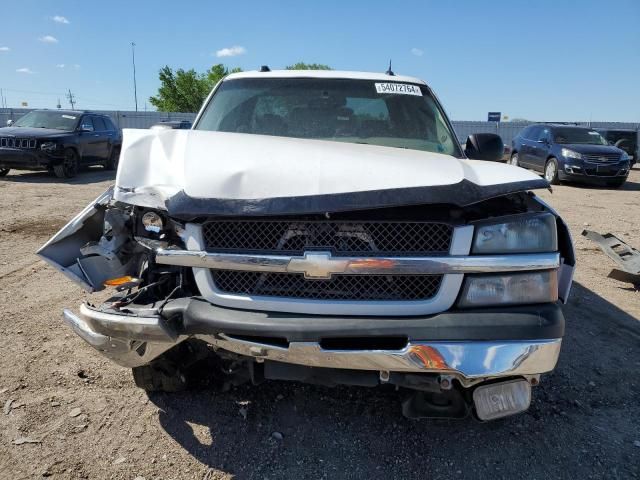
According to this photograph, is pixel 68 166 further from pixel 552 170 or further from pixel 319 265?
pixel 552 170

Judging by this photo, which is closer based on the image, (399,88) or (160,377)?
(160,377)

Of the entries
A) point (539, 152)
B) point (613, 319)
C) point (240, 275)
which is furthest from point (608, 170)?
point (240, 275)

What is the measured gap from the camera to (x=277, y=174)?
2.13 m

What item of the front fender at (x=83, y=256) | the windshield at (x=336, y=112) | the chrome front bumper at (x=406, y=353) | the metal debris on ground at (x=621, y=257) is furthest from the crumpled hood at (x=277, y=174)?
the metal debris on ground at (x=621, y=257)

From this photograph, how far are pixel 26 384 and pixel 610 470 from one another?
3177 mm

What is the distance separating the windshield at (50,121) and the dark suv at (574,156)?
13120 millimetres

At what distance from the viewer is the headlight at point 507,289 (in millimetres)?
2094

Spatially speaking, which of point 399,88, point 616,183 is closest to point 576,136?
point 616,183

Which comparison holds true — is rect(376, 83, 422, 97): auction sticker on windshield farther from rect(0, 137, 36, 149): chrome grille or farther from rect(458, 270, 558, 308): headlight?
rect(0, 137, 36, 149): chrome grille

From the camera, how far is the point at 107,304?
89.9 inches

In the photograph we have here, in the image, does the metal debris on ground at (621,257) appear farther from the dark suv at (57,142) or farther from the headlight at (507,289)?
the dark suv at (57,142)

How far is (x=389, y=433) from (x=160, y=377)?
4.22 ft

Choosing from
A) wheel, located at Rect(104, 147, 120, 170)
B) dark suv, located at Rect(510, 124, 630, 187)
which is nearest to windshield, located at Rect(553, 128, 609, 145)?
dark suv, located at Rect(510, 124, 630, 187)

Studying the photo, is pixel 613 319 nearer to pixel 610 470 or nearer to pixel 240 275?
pixel 610 470
